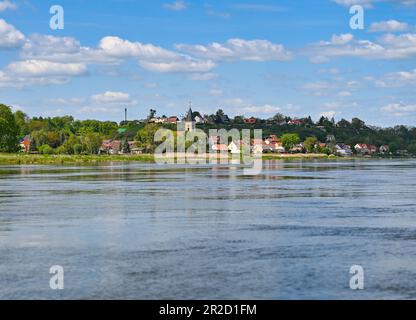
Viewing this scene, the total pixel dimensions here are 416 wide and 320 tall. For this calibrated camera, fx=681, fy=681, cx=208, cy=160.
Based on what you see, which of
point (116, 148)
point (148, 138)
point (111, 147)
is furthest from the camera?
point (111, 147)

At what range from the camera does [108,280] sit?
52.5ft

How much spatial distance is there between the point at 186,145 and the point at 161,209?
11936 cm

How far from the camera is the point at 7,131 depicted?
13212 centimetres

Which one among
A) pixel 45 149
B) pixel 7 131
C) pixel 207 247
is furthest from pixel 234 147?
pixel 207 247

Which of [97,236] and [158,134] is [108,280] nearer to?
[97,236]

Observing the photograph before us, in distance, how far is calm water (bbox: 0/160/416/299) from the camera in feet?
50.4

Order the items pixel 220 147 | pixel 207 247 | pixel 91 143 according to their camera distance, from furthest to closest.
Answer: pixel 220 147 < pixel 91 143 < pixel 207 247

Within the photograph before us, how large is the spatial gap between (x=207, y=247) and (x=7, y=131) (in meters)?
119

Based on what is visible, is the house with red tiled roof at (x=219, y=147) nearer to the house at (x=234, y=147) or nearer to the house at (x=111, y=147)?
the house at (x=234, y=147)

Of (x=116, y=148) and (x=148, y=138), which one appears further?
(x=116, y=148)

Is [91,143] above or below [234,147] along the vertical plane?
above

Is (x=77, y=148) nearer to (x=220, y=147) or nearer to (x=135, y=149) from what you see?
(x=135, y=149)

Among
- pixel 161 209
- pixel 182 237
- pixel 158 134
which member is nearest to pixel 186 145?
pixel 158 134

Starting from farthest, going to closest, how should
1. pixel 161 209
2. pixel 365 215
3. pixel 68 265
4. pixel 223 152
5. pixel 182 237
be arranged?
pixel 223 152 → pixel 161 209 → pixel 365 215 → pixel 182 237 → pixel 68 265
